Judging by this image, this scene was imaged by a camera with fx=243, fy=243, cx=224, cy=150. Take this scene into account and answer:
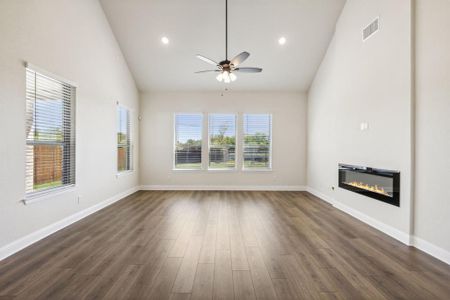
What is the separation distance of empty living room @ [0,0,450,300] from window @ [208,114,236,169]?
1.7 inches

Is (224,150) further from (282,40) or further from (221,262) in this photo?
(221,262)

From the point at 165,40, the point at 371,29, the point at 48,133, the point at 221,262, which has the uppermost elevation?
the point at 165,40

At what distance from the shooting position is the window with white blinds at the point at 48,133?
10.9 feet

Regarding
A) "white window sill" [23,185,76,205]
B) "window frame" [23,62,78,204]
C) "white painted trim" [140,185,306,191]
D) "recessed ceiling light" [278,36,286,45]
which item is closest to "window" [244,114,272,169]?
"white painted trim" [140,185,306,191]

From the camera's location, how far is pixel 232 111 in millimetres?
7520

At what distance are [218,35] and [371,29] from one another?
3.11 metres

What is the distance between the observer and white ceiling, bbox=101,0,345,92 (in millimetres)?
5125

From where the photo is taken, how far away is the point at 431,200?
2982 mm

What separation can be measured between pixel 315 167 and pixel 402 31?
4017 mm

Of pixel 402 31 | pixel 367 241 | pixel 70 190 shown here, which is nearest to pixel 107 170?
pixel 70 190

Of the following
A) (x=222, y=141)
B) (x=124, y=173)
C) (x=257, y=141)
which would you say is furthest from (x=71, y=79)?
(x=257, y=141)

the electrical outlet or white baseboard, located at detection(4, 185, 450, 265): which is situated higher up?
the electrical outlet

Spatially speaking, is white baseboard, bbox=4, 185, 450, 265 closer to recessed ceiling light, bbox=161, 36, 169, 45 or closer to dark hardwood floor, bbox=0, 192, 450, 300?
dark hardwood floor, bbox=0, 192, 450, 300

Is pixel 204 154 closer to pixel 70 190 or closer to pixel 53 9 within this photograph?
pixel 70 190
